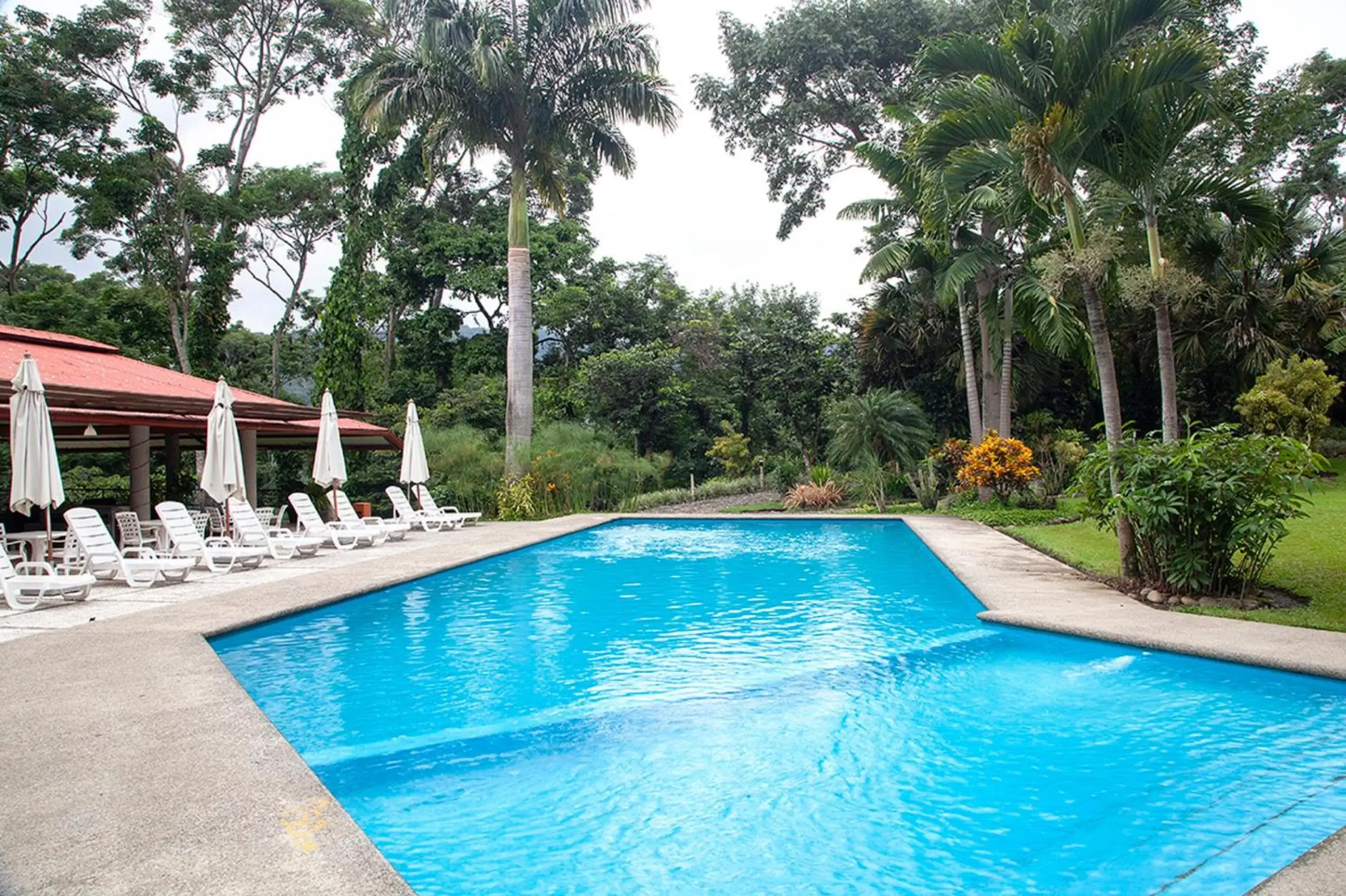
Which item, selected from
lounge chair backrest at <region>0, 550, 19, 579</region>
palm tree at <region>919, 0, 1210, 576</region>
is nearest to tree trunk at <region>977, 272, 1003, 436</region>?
palm tree at <region>919, 0, 1210, 576</region>

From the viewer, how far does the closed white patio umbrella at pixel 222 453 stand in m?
11.5

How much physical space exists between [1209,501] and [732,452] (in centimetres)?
1708

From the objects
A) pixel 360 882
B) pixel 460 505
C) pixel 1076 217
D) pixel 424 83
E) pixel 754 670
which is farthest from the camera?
pixel 460 505

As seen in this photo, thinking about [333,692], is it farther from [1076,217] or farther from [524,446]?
[524,446]

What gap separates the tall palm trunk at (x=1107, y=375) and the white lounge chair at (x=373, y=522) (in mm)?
10974

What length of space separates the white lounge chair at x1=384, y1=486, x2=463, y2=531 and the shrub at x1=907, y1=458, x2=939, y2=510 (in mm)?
9497

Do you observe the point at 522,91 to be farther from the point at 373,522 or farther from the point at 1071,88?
the point at 1071,88

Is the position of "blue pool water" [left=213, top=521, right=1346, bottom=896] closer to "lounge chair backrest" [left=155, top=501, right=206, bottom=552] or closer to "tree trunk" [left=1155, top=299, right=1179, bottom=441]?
"tree trunk" [left=1155, top=299, right=1179, bottom=441]

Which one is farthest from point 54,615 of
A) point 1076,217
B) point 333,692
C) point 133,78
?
point 133,78

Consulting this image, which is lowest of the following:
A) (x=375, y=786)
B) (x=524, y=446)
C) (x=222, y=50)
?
(x=375, y=786)

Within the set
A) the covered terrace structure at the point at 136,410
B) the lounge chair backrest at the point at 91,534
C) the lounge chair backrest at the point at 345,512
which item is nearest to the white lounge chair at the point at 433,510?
the covered terrace structure at the point at 136,410

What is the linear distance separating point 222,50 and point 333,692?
27631mm

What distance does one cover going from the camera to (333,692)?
614 cm

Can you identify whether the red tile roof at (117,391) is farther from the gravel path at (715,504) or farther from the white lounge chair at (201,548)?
the gravel path at (715,504)
